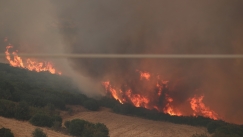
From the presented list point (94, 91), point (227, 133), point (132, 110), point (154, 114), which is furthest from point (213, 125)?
point (94, 91)

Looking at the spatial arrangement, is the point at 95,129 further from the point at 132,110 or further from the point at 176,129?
the point at 132,110

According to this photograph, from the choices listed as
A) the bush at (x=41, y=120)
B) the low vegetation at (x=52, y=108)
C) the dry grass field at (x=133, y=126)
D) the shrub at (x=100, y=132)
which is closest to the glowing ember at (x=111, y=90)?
the low vegetation at (x=52, y=108)

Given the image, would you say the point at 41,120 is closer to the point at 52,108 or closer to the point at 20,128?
the point at 20,128

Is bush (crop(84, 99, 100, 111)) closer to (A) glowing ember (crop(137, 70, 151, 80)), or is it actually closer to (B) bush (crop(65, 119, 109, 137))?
(A) glowing ember (crop(137, 70, 151, 80))

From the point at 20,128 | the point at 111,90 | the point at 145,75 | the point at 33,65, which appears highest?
the point at 33,65

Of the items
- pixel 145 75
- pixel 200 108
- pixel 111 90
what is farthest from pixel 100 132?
pixel 111 90
